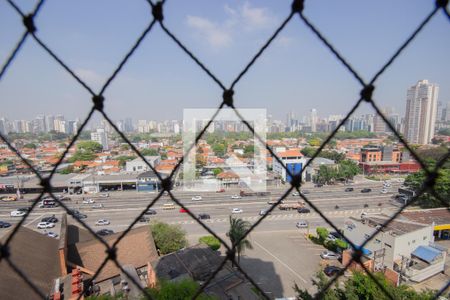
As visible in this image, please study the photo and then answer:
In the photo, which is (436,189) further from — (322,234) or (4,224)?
(4,224)

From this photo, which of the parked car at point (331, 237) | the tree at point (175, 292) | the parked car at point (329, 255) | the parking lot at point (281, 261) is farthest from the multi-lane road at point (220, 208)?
the tree at point (175, 292)

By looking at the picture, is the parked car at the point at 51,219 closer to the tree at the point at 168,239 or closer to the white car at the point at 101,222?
the white car at the point at 101,222

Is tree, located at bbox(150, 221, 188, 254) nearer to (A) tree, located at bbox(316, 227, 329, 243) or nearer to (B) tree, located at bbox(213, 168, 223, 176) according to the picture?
(A) tree, located at bbox(316, 227, 329, 243)

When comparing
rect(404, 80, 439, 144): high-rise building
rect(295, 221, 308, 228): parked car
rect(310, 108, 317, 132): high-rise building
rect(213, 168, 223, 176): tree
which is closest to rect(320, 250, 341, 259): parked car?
rect(295, 221, 308, 228): parked car

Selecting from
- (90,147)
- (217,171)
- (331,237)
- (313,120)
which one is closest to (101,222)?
(331,237)

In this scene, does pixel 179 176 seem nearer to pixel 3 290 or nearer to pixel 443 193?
pixel 3 290

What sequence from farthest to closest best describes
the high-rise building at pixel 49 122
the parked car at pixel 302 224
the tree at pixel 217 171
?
the high-rise building at pixel 49 122 < the tree at pixel 217 171 < the parked car at pixel 302 224
